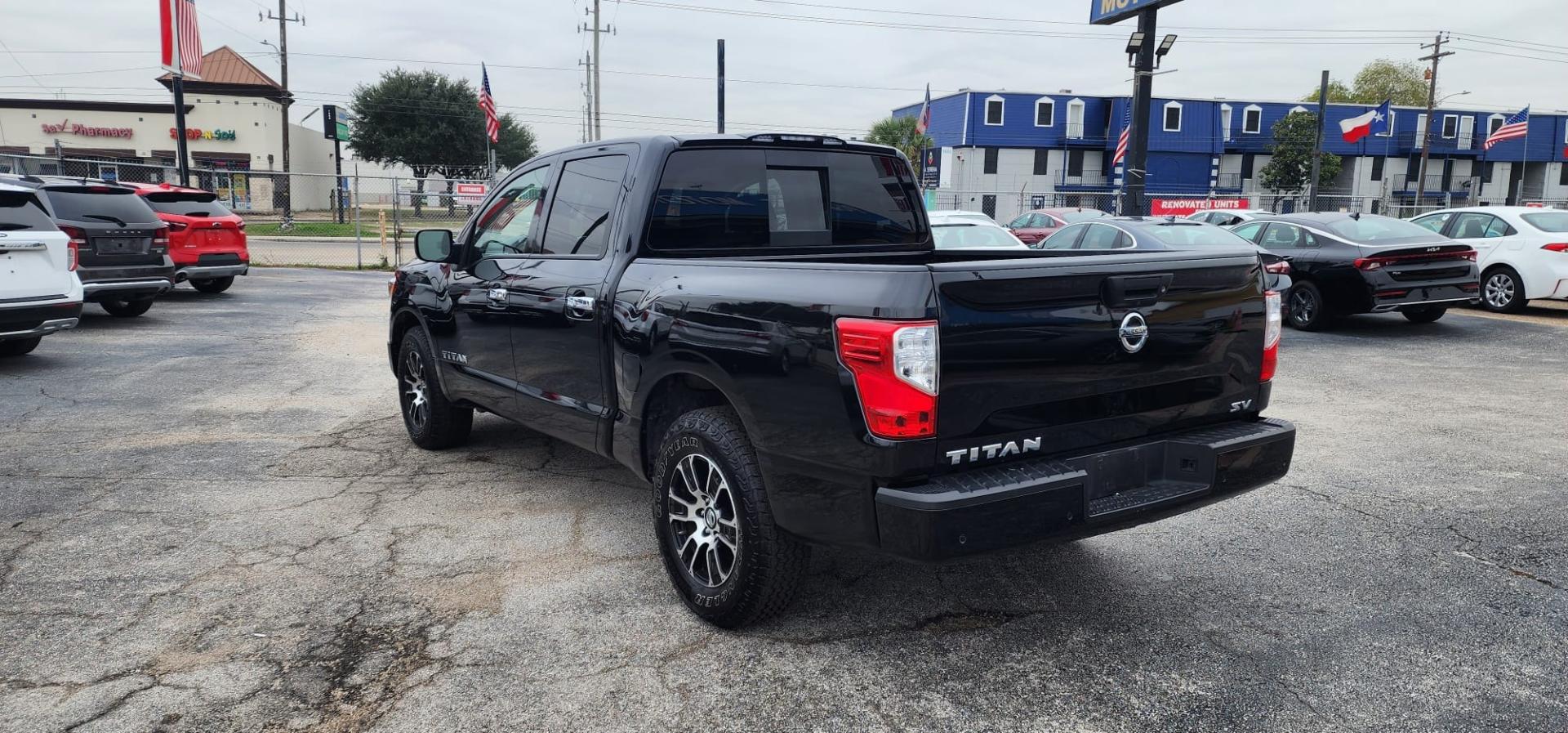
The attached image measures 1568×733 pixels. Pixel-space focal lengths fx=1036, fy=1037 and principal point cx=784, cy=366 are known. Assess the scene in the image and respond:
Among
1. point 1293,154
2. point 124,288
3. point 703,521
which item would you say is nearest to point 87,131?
point 124,288

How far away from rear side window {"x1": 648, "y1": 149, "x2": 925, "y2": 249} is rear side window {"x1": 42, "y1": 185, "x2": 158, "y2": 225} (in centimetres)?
1029

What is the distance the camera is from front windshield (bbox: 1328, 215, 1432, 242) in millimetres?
12016

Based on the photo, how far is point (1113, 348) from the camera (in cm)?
321

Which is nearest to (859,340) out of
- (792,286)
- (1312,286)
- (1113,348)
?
(792,286)

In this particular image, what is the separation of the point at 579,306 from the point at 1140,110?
19.7 m

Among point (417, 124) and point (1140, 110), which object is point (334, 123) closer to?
point (1140, 110)

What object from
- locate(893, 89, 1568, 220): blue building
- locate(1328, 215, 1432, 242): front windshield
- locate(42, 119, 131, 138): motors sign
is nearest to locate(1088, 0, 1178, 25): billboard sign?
locate(1328, 215, 1432, 242): front windshield

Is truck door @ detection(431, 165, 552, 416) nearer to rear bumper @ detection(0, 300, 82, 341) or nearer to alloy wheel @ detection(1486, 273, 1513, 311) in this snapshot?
rear bumper @ detection(0, 300, 82, 341)

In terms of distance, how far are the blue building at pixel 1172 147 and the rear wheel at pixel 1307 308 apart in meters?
46.2

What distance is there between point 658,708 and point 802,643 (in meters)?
0.62

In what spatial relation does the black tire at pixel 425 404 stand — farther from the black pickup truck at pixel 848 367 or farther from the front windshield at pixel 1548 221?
the front windshield at pixel 1548 221

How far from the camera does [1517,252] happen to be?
531 inches

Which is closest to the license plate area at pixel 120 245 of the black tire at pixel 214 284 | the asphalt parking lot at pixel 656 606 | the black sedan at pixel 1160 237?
the black tire at pixel 214 284

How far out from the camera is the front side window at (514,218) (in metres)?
5.02
